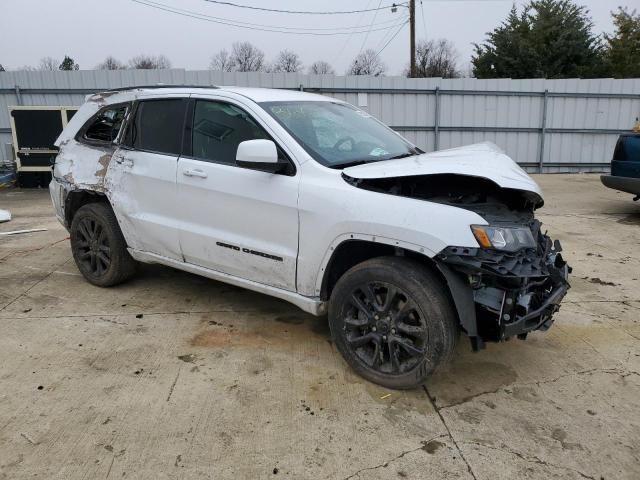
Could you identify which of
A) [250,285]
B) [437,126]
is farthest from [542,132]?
[250,285]

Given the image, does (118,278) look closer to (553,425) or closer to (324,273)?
(324,273)

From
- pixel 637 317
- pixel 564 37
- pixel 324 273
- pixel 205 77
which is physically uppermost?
pixel 564 37

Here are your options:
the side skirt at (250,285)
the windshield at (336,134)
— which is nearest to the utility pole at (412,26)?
the windshield at (336,134)

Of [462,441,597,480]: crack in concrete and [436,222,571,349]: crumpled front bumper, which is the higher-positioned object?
[436,222,571,349]: crumpled front bumper

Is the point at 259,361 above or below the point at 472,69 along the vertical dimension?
below

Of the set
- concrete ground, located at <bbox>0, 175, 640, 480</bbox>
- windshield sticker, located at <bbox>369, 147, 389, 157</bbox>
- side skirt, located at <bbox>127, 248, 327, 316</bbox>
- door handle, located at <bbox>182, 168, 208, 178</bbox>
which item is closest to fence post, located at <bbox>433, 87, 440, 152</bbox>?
concrete ground, located at <bbox>0, 175, 640, 480</bbox>

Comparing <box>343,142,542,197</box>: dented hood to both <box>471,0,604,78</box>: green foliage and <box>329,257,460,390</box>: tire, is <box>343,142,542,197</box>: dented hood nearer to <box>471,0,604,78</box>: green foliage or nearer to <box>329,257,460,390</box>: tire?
<box>329,257,460,390</box>: tire

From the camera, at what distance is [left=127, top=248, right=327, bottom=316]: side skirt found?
3.52 m

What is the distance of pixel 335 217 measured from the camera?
10.6ft

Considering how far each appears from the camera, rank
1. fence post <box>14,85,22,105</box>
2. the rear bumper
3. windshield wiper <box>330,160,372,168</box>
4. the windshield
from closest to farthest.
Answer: windshield wiper <box>330,160,372,168</box>, the windshield, the rear bumper, fence post <box>14,85,22,105</box>

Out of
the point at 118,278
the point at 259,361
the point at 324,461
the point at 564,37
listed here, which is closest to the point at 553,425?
the point at 324,461

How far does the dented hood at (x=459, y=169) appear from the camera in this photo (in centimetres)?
303

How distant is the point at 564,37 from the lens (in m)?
24.0

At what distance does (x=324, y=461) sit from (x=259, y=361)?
44.5 inches
